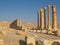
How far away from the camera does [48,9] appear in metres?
37.0

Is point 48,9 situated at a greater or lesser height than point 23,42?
greater

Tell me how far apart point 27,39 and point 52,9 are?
26.4 metres

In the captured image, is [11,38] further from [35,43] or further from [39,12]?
[39,12]

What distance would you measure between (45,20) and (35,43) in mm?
27521

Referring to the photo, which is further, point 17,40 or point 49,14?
point 49,14

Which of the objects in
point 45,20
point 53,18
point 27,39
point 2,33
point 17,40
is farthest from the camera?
point 45,20

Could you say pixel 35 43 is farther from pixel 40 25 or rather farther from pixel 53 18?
pixel 40 25

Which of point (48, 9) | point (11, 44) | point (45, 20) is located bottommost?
point (11, 44)

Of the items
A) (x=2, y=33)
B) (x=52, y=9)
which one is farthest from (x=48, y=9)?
(x=2, y=33)

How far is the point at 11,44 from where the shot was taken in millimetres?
10469

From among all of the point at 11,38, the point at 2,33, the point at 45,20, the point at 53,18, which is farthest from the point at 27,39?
the point at 45,20

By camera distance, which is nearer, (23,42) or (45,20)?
(23,42)

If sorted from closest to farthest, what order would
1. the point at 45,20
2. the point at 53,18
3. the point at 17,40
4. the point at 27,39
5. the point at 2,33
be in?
A: the point at 27,39
the point at 17,40
the point at 2,33
the point at 53,18
the point at 45,20

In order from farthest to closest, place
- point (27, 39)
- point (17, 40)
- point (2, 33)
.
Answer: point (2, 33)
point (17, 40)
point (27, 39)
